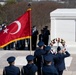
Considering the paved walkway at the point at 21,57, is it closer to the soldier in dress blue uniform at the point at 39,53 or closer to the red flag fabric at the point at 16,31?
the soldier in dress blue uniform at the point at 39,53

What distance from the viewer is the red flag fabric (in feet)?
38.5

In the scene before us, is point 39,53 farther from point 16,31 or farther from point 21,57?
point 21,57

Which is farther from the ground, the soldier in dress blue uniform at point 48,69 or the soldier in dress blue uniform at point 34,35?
the soldier in dress blue uniform at point 48,69

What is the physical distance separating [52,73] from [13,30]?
303cm

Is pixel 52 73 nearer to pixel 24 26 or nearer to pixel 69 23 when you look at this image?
pixel 24 26

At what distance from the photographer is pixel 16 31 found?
39.8 ft

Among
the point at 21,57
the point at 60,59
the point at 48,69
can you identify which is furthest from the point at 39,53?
the point at 21,57

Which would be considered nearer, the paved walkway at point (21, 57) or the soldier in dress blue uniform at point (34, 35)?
the paved walkway at point (21, 57)

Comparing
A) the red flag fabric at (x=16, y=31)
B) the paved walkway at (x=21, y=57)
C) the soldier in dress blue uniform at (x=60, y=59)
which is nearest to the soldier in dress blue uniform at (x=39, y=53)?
the soldier in dress blue uniform at (x=60, y=59)

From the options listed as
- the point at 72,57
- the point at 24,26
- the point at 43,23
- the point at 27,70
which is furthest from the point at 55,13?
the point at 43,23

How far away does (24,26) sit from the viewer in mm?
Answer: 12430

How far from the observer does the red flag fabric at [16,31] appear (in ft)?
38.5

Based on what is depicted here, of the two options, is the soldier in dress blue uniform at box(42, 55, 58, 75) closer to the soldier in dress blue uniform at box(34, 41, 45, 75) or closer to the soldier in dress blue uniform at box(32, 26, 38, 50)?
the soldier in dress blue uniform at box(34, 41, 45, 75)

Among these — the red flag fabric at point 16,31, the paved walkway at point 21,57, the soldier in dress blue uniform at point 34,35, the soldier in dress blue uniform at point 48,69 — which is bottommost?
the paved walkway at point 21,57
